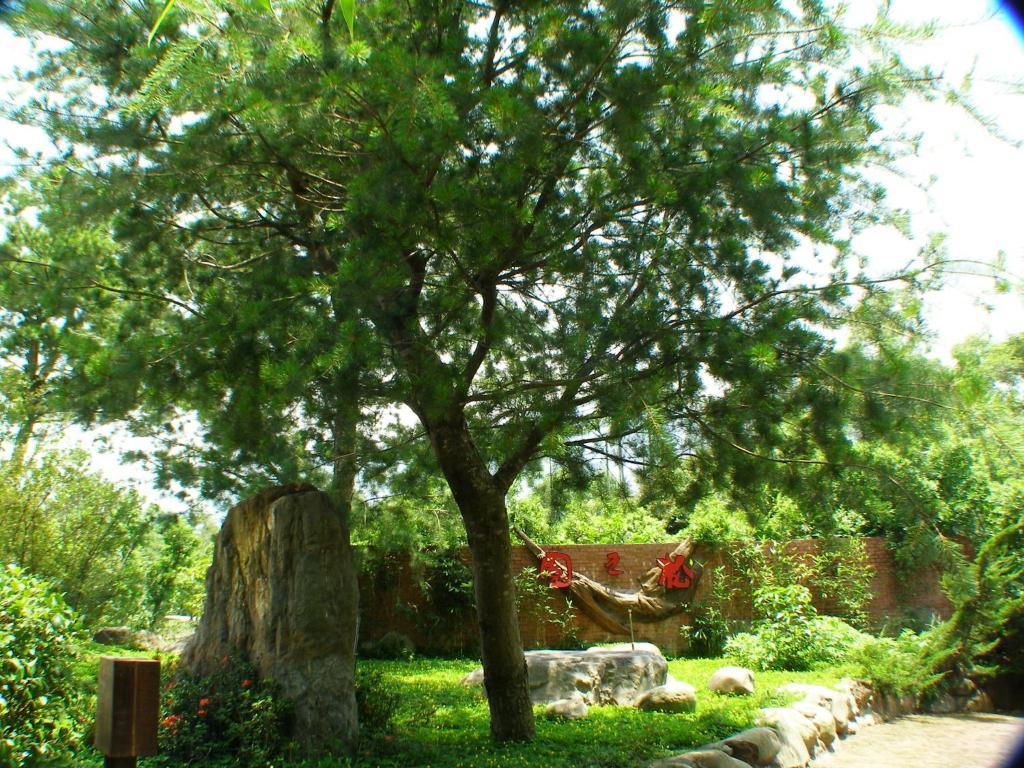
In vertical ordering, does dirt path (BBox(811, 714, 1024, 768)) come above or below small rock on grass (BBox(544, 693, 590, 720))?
below

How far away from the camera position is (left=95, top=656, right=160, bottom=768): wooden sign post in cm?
298

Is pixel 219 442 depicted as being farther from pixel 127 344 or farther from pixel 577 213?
pixel 577 213

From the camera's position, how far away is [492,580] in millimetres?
6297

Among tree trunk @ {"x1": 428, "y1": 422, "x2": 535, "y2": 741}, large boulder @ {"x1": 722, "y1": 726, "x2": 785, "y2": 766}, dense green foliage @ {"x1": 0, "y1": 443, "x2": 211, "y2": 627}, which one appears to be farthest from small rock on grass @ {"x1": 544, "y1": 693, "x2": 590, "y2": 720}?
dense green foliage @ {"x1": 0, "y1": 443, "x2": 211, "y2": 627}

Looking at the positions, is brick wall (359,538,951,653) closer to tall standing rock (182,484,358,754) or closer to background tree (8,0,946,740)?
tall standing rock (182,484,358,754)

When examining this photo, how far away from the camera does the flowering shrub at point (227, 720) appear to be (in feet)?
17.2

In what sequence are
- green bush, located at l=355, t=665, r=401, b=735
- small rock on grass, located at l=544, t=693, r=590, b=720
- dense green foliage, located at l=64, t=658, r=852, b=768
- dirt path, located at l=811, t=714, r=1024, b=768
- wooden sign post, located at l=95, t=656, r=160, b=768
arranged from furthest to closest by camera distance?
small rock on grass, located at l=544, t=693, r=590, b=720 < dirt path, located at l=811, t=714, r=1024, b=768 < green bush, located at l=355, t=665, r=401, b=735 < dense green foliage, located at l=64, t=658, r=852, b=768 < wooden sign post, located at l=95, t=656, r=160, b=768

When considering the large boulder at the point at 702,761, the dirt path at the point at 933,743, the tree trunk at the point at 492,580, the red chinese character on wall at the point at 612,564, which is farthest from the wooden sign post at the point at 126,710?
the red chinese character on wall at the point at 612,564

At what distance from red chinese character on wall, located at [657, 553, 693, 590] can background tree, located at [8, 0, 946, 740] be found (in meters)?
8.13

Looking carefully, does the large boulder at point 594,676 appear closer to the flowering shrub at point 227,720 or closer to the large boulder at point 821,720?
the large boulder at point 821,720

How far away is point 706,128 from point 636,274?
103 centimetres

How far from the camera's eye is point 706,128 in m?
4.71

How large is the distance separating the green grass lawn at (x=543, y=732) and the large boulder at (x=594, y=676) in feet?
1.30

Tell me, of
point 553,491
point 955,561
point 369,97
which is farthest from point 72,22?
point 955,561
